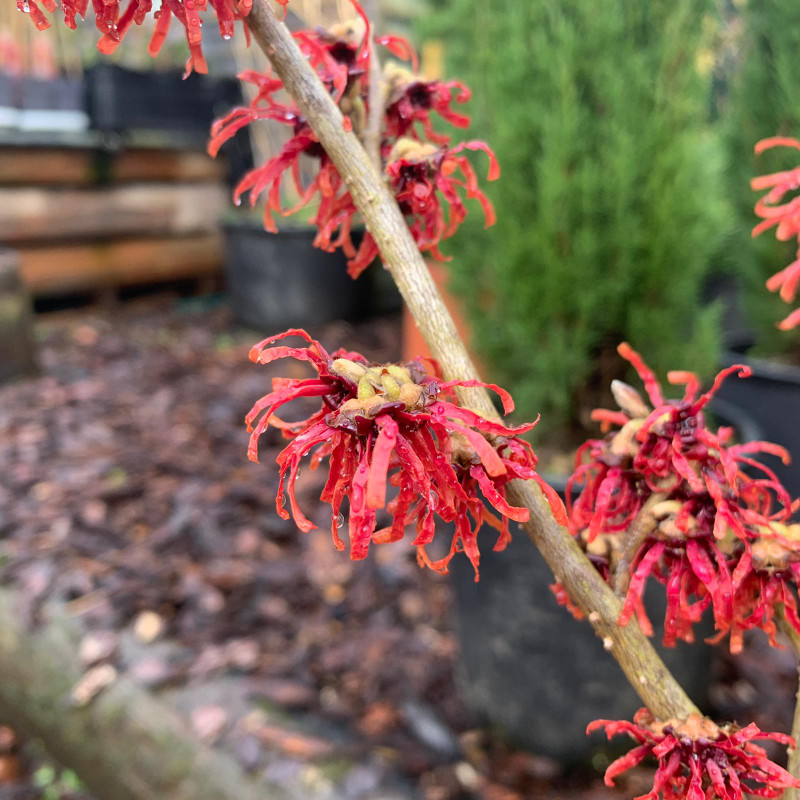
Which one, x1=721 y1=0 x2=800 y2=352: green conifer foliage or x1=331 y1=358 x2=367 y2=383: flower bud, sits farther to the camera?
x1=721 y1=0 x2=800 y2=352: green conifer foliage

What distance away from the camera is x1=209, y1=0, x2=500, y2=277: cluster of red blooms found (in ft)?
1.72

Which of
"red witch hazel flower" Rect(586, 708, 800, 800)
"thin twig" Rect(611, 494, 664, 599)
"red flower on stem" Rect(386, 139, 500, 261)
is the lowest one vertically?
"red witch hazel flower" Rect(586, 708, 800, 800)

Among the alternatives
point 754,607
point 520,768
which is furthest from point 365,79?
point 520,768

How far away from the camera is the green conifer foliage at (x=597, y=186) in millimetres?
1573

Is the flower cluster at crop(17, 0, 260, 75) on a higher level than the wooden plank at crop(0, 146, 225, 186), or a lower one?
lower

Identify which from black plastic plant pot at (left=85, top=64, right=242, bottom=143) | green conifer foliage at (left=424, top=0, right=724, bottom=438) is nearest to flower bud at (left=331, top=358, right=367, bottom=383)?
green conifer foliage at (left=424, top=0, right=724, bottom=438)

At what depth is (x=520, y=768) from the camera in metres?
1.42

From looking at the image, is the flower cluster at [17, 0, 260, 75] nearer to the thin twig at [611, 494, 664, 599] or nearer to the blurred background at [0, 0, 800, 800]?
the thin twig at [611, 494, 664, 599]

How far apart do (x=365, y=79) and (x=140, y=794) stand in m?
1.17

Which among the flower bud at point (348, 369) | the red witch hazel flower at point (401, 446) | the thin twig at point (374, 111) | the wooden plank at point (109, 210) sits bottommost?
the red witch hazel flower at point (401, 446)

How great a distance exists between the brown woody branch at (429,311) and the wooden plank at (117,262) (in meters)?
3.15

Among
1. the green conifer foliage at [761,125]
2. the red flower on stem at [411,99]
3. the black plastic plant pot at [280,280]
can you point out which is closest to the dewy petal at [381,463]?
the red flower on stem at [411,99]

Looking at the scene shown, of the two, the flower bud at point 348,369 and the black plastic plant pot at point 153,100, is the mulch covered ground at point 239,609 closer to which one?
the flower bud at point 348,369

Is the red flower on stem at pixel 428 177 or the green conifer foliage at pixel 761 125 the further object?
the green conifer foliage at pixel 761 125
